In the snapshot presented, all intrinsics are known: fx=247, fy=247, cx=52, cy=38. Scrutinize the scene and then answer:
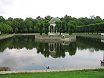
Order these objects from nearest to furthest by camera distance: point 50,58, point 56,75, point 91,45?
point 56,75 → point 50,58 → point 91,45

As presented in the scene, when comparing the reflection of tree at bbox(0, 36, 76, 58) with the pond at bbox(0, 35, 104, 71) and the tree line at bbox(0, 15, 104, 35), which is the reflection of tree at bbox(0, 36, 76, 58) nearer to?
the pond at bbox(0, 35, 104, 71)

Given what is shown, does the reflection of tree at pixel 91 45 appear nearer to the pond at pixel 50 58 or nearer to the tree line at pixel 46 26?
the pond at pixel 50 58

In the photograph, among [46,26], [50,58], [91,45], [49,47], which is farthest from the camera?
[46,26]

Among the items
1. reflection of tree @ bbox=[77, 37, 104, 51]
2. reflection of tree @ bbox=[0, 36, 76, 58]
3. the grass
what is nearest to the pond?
reflection of tree @ bbox=[0, 36, 76, 58]

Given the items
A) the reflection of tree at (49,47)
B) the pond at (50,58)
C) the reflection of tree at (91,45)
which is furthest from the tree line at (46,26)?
the pond at (50,58)

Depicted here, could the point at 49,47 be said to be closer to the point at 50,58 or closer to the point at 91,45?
the point at 91,45

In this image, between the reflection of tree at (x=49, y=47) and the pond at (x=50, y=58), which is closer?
the pond at (x=50, y=58)

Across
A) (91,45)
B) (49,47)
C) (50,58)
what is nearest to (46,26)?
(91,45)

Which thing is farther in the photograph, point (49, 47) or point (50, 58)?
point (49, 47)

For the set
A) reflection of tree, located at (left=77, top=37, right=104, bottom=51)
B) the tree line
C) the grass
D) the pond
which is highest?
the tree line

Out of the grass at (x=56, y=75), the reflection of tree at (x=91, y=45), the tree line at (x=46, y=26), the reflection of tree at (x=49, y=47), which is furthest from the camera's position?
the tree line at (x=46, y=26)

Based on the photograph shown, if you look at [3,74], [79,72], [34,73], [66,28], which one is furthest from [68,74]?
[66,28]

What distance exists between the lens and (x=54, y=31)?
199 ft

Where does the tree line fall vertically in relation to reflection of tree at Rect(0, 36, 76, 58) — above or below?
above
